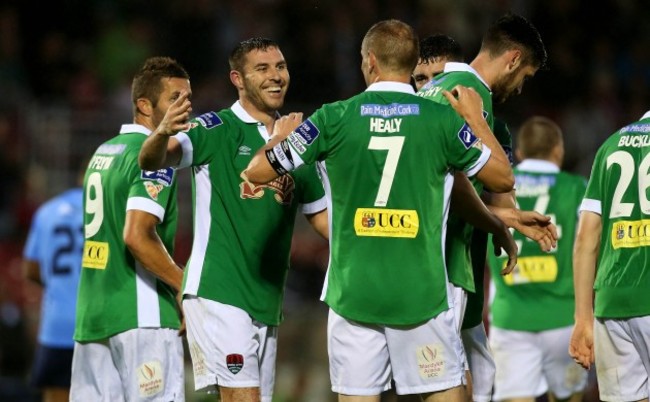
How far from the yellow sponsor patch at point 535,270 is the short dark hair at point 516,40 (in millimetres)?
2909

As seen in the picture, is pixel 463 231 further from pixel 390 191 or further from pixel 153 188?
pixel 153 188

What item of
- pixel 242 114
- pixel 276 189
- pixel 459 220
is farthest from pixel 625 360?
pixel 242 114

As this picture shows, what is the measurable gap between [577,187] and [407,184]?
156 inches

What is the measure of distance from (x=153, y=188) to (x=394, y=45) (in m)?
1.82

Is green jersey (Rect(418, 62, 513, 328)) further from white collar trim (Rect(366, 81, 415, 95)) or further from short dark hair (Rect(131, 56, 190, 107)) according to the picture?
short dark hair (Rect(131, 56, 190, 107))

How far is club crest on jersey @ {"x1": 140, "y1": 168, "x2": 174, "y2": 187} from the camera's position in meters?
7.34

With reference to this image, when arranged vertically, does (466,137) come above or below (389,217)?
above

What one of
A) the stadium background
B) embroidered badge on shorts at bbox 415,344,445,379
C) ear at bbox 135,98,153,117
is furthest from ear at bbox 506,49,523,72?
the stadium background

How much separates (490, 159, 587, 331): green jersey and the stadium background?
3839mm

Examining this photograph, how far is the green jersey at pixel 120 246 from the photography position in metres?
7.39

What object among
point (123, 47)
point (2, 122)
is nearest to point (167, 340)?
point (2, 122)

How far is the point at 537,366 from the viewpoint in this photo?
990 cm

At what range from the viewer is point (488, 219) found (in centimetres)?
686

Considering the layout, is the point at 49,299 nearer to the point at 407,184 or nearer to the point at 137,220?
the point at 137,220
